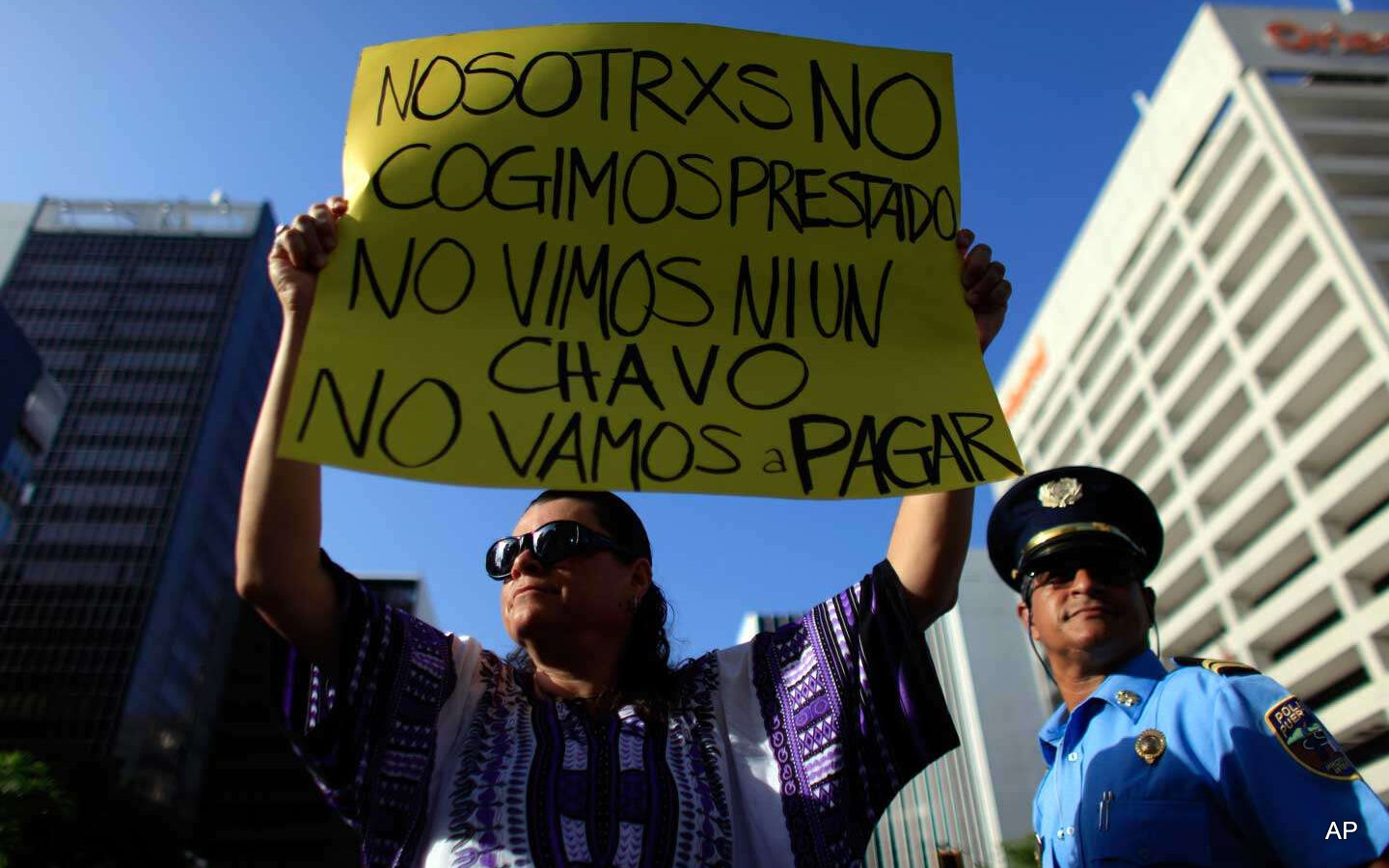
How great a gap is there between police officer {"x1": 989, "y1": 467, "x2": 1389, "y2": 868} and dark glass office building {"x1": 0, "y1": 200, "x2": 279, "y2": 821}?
2610 inches

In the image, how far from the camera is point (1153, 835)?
2041mm

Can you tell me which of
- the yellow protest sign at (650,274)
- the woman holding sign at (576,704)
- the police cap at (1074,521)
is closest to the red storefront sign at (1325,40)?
the police cap at (1074,521)

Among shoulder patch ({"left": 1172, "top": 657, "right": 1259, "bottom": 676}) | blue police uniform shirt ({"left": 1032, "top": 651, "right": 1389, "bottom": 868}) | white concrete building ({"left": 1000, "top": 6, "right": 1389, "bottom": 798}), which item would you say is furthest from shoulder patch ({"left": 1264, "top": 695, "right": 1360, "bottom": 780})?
white concrete building ({"left": 1000, "top": 6, "right": 1389, "bottom": 798})

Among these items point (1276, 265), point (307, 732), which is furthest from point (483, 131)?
point (1276, 265)

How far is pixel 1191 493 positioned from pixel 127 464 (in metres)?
71.1

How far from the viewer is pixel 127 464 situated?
70.2 meters

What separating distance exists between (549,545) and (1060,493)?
1559 millimetres

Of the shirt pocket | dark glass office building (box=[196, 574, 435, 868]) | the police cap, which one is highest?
dark glass office building (box=[196, 574, 435, 868])

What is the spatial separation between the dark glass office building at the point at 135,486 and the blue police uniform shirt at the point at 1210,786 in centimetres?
6650

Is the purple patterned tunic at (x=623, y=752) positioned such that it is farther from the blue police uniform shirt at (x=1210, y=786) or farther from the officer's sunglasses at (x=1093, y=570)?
the officer's sunglasses at (x=1093, y=570)

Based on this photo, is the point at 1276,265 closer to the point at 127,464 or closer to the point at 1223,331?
the point at 1223,331

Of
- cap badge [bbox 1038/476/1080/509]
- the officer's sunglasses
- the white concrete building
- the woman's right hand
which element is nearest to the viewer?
the woman's right hand

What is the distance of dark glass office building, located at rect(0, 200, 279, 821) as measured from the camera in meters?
61.8

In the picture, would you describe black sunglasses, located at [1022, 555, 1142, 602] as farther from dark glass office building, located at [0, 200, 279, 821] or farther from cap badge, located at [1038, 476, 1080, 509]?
dark glass office building, located at [0, 200, 279, 821]
